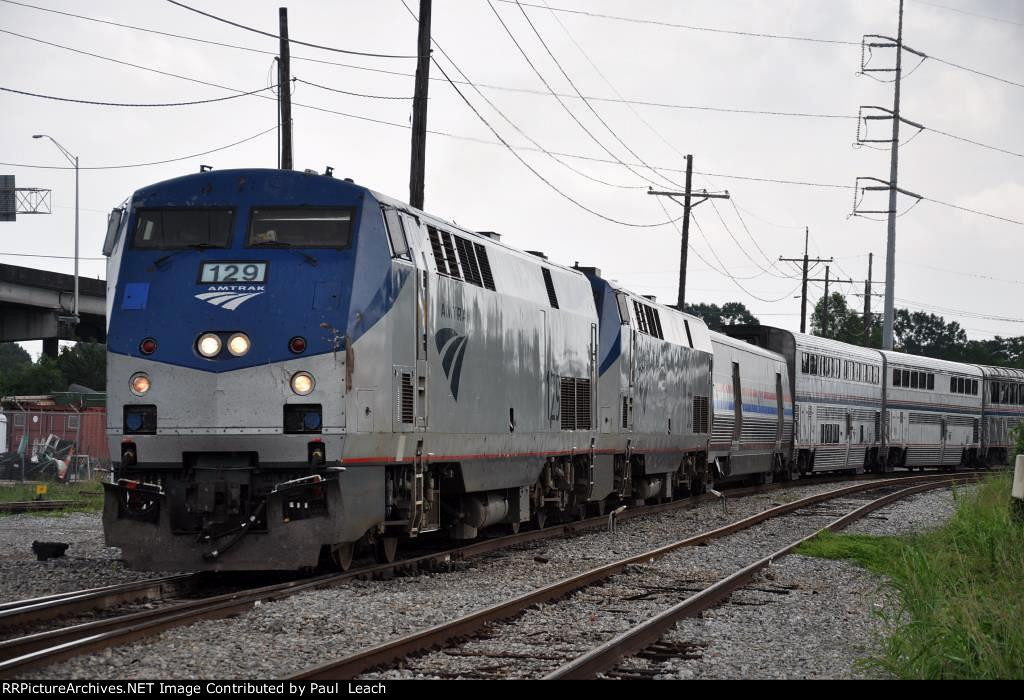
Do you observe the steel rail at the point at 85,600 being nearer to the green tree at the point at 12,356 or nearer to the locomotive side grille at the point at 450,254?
the locomotive side grille at the point at 450,254

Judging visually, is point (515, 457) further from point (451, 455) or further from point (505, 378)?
point (451, 455)

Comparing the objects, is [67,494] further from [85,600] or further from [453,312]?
[85,600]

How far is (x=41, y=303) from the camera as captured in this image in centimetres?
5219

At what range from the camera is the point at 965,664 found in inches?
330

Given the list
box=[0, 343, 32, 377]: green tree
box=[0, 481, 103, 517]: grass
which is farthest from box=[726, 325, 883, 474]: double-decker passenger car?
box=[0, 343, 32, 377]: green tree

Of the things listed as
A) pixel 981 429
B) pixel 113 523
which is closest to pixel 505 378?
pixel 113 523

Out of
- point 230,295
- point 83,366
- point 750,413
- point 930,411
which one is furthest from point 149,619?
point 83,366

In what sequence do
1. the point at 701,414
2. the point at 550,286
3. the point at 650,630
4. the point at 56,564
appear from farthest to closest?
the point at 701,414 → the point at 550,286 → the point at 56,564 → the point at 650,630

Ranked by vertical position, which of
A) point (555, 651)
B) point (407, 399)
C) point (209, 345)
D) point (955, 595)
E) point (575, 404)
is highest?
point (209, 345)

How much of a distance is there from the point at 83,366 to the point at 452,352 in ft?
293

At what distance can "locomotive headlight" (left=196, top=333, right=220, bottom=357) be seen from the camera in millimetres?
12477

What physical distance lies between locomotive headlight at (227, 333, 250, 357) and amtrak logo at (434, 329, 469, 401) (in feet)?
8.58

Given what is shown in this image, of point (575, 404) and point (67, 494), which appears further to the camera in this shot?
point (67, 494)

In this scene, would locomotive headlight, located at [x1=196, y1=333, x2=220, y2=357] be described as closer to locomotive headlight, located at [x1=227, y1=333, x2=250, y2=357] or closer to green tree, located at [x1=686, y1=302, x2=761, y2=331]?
locomotive headlight, located at [x1=227, y1=333, x2=250, y2=357]
